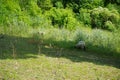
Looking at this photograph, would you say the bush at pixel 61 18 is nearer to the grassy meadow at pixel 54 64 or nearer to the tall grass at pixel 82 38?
the tall grass at pixel 82 38

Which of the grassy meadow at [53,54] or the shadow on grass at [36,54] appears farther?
the shadow on grass at [36,54]

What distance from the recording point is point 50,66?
913 centimetres

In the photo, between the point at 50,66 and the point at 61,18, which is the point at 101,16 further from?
the point at 50,66

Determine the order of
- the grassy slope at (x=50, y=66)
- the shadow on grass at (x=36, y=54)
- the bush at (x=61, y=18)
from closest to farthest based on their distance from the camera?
1. the grassy slope at (x=50, y=66)
2. the shadow on grass at (x=36, y=54)
3. the bush at (x=61, y=18)

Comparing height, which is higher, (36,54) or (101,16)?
(36,54)

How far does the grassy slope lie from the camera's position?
26.5ft

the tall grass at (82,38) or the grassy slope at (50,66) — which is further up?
the grassy slope at (50,66)

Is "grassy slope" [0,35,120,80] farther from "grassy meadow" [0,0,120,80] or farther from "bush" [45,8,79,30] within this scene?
"bush" [45,8,79,30]

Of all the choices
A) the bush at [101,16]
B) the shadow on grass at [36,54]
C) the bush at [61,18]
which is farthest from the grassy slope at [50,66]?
the bush at [101,16]

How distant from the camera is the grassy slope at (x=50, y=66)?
8.08 metres

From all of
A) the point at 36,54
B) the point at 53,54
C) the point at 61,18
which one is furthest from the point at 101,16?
the point at 36,54

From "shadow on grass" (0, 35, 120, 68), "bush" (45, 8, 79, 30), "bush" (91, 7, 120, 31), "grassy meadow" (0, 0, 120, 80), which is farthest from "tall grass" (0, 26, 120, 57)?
"bush" (91, 7, 120, 31)

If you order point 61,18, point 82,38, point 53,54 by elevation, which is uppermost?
point 53,54

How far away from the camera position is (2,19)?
17875 mm
